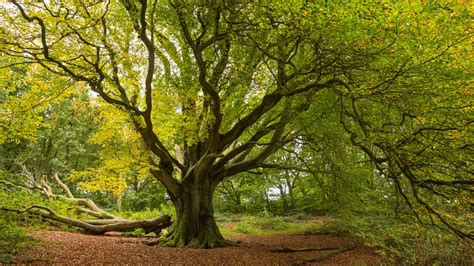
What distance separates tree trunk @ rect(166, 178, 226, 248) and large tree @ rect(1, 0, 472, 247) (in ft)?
0.13

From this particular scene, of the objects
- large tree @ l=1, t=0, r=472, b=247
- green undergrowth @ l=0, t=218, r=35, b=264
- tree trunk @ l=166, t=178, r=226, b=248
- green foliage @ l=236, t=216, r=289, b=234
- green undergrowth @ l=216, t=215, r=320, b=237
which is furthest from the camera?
green foliage @ l=236, t=216, r=289, b=234

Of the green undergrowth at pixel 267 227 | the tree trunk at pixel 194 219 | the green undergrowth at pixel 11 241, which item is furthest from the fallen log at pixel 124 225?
the green undergrowth at pixel 11 241

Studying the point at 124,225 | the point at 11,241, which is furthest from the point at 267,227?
the point at 11,241

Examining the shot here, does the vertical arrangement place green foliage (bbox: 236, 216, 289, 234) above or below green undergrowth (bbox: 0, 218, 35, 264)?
below

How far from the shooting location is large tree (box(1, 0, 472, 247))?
569cm

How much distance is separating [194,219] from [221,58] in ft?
20.7

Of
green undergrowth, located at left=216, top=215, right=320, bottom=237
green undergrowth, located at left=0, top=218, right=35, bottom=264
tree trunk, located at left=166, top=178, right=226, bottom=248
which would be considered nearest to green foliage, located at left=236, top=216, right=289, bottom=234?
green undergrowth, located at left=216, top=215, right=320, bottom=237

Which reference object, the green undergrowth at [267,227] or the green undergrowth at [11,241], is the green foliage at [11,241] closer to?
the green undergrowth at [11,241]

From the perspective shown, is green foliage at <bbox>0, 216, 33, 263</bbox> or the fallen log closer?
green foliage at <bbox>0, 216, 33, 263</bbox>

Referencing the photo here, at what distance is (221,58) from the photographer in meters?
9.98

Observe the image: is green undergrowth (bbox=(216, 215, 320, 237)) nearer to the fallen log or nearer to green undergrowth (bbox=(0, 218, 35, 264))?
the fallen log

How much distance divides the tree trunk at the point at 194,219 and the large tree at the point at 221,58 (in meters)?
0.04

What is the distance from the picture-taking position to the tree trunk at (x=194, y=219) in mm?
12117

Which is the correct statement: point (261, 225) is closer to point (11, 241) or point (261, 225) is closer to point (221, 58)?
point (221, 58)
